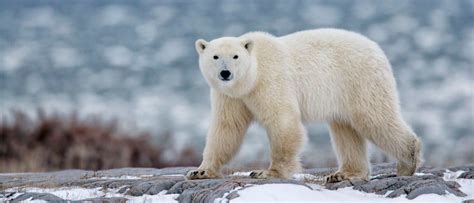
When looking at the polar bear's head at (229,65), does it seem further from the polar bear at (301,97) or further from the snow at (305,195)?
the snow at (305,195)

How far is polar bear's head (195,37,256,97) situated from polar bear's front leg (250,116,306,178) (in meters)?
0.58

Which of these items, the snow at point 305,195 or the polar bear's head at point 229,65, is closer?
the snow at point 305,195

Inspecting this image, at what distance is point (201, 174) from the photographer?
32.8 feet

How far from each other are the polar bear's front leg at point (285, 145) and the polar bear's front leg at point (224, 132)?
41cm

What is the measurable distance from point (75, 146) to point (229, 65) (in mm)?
11933

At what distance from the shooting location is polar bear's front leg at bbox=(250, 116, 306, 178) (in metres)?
10.0

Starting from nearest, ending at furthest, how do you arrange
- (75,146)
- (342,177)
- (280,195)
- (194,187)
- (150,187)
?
(280,195) < (194,187) < (150,187) < (342,177) < (75,146)

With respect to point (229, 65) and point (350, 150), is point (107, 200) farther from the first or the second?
point (350, 150)

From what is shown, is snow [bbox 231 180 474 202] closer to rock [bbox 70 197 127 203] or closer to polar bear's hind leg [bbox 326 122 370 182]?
rock [bbox 70 197 127 203]

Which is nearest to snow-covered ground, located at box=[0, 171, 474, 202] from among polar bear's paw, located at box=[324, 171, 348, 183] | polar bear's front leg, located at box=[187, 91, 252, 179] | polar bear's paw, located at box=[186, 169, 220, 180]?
polar bear's paw, located at box=[324, 171, 348, 183]

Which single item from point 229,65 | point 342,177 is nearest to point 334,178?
point 342,177

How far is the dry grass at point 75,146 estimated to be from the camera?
20203mm

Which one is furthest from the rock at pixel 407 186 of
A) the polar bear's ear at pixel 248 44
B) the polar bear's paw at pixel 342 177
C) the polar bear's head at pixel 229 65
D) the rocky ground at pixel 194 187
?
the polar bear's ear at pixel 248 44

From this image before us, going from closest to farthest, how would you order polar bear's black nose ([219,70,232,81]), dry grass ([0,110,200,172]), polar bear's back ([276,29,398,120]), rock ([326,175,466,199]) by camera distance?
rock ([326,175,466,199]) → polar bear's black nose ([219,70,232,81]) → polar bear's back ([276,29,398,120]) → dry grass ([0,110,200,172])
